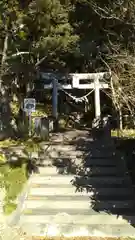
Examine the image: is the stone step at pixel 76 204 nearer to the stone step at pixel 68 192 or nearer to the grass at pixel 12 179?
the stone step at pixel 68 192

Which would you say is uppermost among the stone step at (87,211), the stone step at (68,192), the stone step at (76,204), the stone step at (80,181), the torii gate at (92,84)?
the torii gate at (92,84)

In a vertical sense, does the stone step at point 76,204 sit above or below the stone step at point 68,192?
below

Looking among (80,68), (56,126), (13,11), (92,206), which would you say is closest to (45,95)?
(80,68)

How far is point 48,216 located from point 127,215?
172cm

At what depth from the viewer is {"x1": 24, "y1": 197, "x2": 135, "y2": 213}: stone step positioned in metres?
7.34

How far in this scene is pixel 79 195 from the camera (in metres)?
7.95

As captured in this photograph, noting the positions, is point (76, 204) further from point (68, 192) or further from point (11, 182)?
point (11, 182)

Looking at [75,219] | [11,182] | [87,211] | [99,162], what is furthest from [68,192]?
[99,162]

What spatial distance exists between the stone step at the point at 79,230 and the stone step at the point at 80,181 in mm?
1882

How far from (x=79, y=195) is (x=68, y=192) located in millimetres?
310

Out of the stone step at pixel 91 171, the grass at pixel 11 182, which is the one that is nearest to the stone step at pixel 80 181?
the stone step at pixel 91 171

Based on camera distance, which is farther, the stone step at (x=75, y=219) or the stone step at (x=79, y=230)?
the stone step at (x=75, y=219)

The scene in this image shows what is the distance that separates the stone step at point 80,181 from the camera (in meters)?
8.43

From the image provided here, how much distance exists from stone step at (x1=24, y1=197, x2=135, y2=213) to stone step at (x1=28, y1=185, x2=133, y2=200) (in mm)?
275
